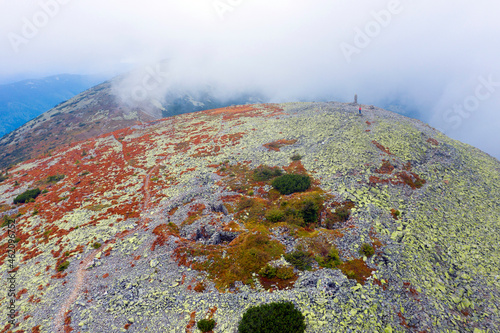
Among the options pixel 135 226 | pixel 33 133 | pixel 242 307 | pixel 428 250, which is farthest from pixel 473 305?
pixel 33 133

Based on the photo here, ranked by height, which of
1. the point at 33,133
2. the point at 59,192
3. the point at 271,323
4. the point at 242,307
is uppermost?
the point at 271,323

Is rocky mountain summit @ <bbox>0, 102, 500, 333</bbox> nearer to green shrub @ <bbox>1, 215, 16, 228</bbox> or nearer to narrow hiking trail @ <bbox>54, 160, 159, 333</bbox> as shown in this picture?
narrow hiking trail @ <bbox>54, 160, 159, 333</bbox>

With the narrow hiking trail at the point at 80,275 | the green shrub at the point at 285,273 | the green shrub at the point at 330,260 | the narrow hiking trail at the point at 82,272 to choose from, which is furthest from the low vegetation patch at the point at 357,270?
the narrow hiking trail at the point at 80,275

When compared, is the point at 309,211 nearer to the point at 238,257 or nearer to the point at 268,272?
the point at 268,272

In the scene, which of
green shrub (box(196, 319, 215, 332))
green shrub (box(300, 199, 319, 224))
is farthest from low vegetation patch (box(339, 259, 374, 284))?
green shrub (box(196, 319, 215, 332))

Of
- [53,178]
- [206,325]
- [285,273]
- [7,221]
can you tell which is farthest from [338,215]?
[53,178]

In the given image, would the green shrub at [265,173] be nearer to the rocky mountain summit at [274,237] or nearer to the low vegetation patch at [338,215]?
the rocky mountain summit at [274,237]

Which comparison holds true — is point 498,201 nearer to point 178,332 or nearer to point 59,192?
point 178,332
